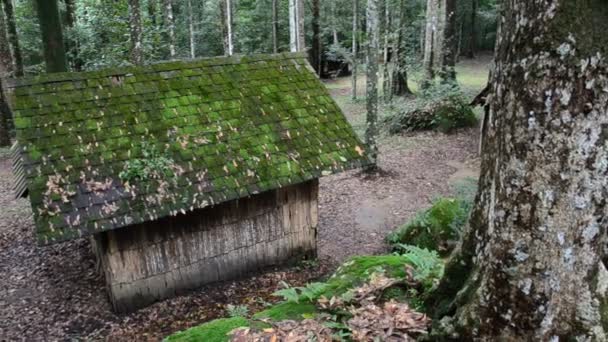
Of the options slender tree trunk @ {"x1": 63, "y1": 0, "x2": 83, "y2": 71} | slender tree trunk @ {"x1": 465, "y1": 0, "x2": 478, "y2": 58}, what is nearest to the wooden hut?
slender tree trunk @ {"x1": 63, "y1": 0, "x2": 83, "y2": 71}

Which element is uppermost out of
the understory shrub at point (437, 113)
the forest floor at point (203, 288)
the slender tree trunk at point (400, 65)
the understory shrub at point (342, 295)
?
the slender tree trunk at point (400, 65)

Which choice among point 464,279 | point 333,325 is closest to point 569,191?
point 464,279

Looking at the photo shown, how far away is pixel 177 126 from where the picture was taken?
856 cm

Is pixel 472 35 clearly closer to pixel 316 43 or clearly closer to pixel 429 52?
pixel 316 43

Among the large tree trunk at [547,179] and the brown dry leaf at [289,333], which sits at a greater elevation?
the large tree trunk at [547,179]

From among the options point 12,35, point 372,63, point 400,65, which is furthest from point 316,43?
point 372,63

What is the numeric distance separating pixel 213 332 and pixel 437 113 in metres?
16.3

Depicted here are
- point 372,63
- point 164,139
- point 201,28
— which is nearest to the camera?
point 164,139

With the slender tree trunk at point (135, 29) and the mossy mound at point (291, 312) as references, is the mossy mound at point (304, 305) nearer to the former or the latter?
the mossy mound at point (291, 312)

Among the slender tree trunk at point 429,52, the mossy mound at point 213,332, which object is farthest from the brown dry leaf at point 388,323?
the slender tree trunk at point 429,52

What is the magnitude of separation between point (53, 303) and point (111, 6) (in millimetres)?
12473

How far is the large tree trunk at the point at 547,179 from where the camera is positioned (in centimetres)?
235

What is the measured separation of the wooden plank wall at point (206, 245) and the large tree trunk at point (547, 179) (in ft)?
21.6

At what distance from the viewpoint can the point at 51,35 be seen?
14414mm
